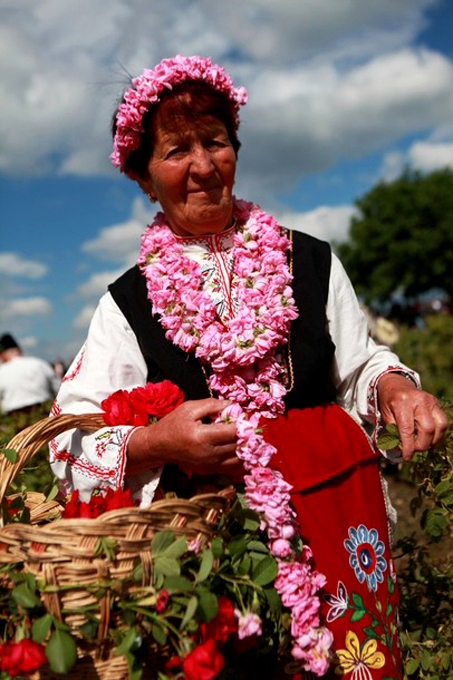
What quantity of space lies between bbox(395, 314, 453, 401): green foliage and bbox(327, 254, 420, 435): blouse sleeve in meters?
5.26

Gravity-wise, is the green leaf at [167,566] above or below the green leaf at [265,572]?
above

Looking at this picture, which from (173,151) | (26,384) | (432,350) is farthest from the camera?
(432,350)

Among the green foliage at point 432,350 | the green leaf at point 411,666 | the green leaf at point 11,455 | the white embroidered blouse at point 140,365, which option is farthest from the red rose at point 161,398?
the green foliage at point 432,350

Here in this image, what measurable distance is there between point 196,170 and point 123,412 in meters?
0.71

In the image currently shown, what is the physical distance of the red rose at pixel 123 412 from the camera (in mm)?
1783

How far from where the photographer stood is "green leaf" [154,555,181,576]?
4.41 feet

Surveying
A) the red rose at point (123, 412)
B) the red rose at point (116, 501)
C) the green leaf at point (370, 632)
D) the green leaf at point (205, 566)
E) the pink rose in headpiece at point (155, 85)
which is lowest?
the green leaf at point (370, 632)

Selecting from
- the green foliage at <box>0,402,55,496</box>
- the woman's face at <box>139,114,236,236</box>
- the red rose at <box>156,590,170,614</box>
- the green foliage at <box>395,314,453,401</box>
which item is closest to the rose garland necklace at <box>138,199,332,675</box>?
the woman's face at <box>139,114,236,236</box>

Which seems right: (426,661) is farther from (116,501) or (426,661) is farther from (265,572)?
(116,501)

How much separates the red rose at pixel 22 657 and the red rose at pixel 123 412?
2.00 ft

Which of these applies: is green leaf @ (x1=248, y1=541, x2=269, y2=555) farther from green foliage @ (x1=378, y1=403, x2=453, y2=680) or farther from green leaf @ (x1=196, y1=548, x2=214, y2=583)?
green foliage @ (x1=378, y1=403, x2=453, y2=680)

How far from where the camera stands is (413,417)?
5.90 ft

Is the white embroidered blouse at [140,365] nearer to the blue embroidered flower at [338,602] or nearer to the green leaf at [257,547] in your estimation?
the green leaf at [257,547]

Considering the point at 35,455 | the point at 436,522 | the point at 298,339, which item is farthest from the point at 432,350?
the point at 298,339
